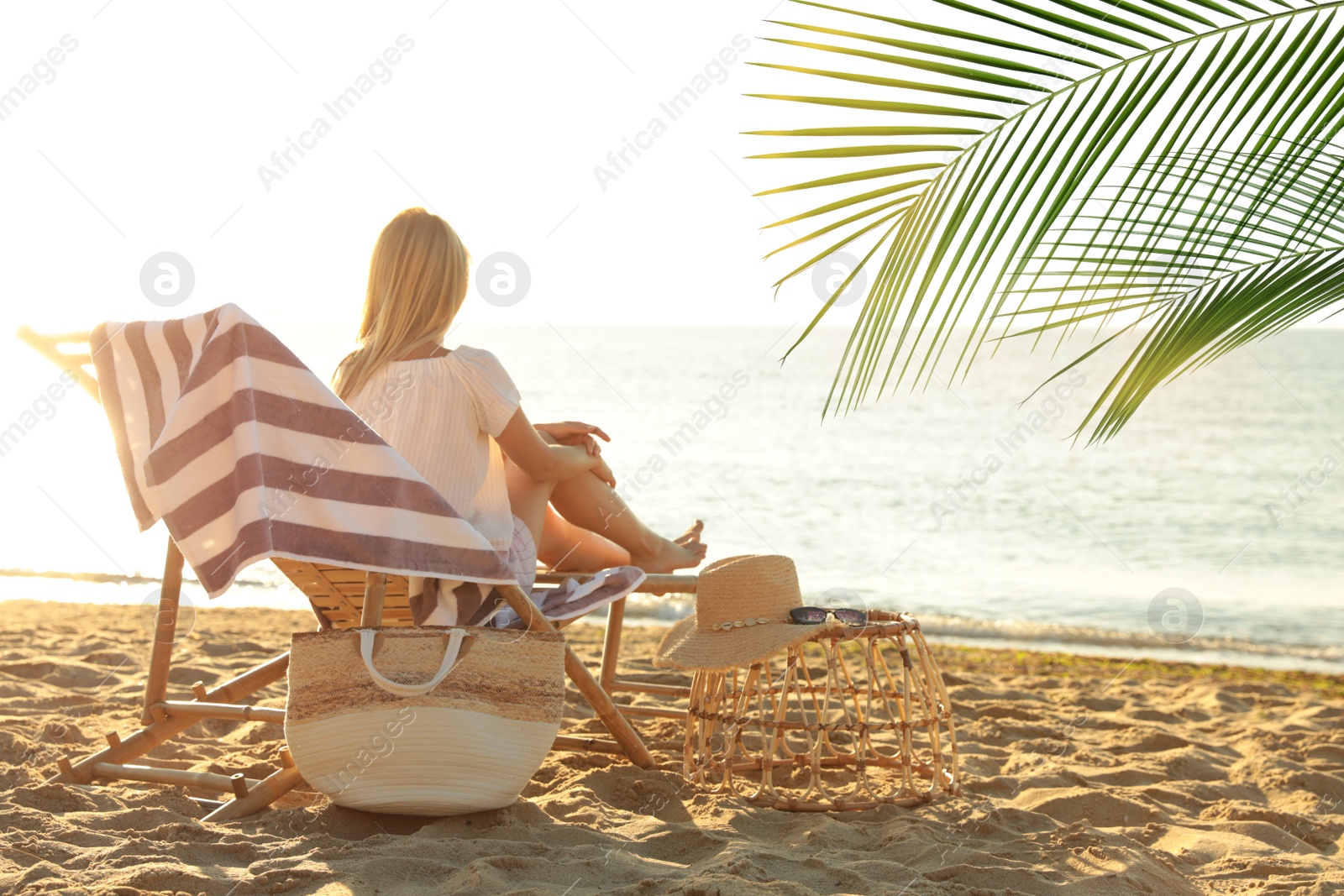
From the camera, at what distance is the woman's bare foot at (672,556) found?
3.00 m

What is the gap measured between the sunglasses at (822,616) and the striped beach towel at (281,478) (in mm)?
766

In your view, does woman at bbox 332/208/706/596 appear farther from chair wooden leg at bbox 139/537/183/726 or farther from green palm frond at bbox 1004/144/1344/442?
green palm frond at bbox 1004/144/1344/442

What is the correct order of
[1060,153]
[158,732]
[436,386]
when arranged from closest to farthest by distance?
[1060,153] < [436,386] < [158,732]

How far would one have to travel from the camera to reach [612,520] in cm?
294

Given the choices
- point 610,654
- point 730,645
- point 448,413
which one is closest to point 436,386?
point 448,413

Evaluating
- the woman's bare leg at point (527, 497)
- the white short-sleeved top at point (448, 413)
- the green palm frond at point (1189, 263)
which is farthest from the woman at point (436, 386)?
the green palm frond at point (1189, 263)

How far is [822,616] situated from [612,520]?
0.72 metres

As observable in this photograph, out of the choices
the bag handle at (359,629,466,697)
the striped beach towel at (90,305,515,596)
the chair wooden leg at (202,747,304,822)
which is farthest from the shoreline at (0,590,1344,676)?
the striped beach towel at (90,305,515,596)

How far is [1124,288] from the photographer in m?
1.69

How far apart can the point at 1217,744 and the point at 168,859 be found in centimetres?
302

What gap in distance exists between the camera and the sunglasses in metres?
2.46

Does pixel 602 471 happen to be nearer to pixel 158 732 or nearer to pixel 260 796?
pixel 260 796

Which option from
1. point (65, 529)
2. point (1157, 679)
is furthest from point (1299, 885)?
point (65, 529)

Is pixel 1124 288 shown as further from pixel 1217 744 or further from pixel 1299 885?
pixel 1217 744
